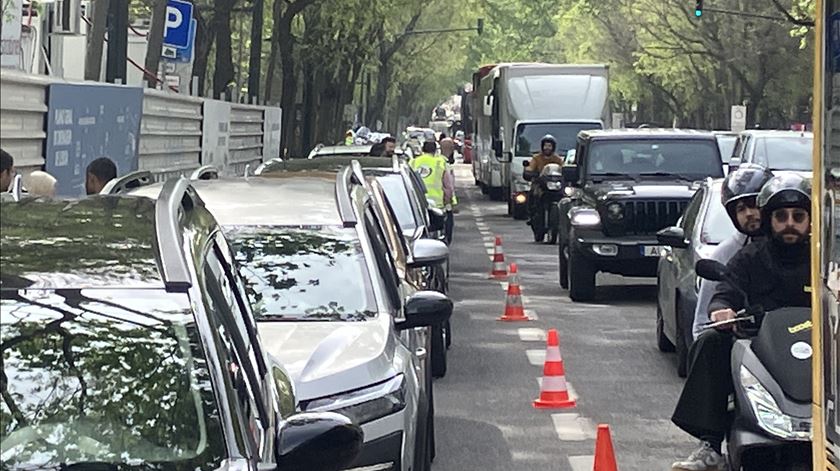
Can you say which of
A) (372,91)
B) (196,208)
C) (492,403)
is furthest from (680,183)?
(372,91)

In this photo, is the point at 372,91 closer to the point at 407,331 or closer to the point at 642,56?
the point at 642,56

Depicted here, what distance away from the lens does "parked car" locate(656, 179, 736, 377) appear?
13.6 meters

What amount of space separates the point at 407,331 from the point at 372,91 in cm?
9070

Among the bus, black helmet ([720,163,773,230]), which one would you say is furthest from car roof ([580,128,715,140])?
the bus

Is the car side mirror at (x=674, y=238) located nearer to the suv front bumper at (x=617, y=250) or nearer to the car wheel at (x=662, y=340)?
the car wheel at (x=662, y=340)

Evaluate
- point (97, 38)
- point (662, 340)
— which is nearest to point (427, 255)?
point (662, 340)

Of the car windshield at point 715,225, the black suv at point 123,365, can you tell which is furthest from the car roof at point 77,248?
the car windshield at point 715,225

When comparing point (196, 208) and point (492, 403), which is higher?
point (196, 208)

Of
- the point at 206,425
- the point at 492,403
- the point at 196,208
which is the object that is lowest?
the point at 492,403

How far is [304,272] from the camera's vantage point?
8.95 m

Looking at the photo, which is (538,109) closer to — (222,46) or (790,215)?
(222,46)

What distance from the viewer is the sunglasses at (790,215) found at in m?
7.86

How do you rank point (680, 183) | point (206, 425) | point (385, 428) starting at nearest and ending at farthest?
point (206, 425), point (385, 428), point (680, 183)

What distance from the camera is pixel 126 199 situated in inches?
222
